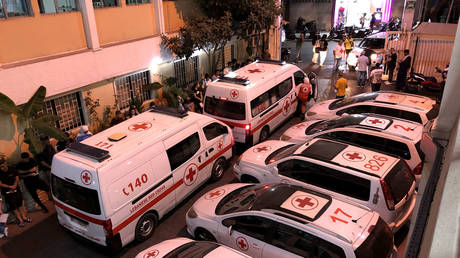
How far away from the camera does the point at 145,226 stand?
292 inches

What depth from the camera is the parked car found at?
5.23 m

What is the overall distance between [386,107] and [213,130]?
195 inches

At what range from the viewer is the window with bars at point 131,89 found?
39.6 feet

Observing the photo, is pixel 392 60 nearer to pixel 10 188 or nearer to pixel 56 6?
pixel 56 6

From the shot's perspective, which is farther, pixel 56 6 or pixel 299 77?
pixel 299 77

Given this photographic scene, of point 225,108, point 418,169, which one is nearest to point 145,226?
point 225,108

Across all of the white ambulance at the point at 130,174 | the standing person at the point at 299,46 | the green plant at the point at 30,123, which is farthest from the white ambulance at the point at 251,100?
the standing person at the point at 299,46

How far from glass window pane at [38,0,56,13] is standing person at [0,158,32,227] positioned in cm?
423

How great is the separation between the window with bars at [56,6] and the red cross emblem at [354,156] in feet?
27.4

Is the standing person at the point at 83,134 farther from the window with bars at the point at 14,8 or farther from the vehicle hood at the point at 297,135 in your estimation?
the vehicle hood at the point at 297,135

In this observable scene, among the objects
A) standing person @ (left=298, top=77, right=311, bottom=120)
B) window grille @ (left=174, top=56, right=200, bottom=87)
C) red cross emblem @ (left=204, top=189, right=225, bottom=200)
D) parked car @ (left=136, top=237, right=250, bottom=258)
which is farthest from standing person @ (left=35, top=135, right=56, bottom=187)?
standing person @ (left=298, top=77, right=311, bottom=120)

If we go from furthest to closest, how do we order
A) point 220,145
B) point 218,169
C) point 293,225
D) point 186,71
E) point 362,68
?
point 362,68
point 186,71
point 218,169
point 220,145
point 293,225

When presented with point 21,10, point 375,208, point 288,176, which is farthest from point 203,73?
point 375,208

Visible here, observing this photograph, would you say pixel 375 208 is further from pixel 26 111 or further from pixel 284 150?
pixel 26 111
